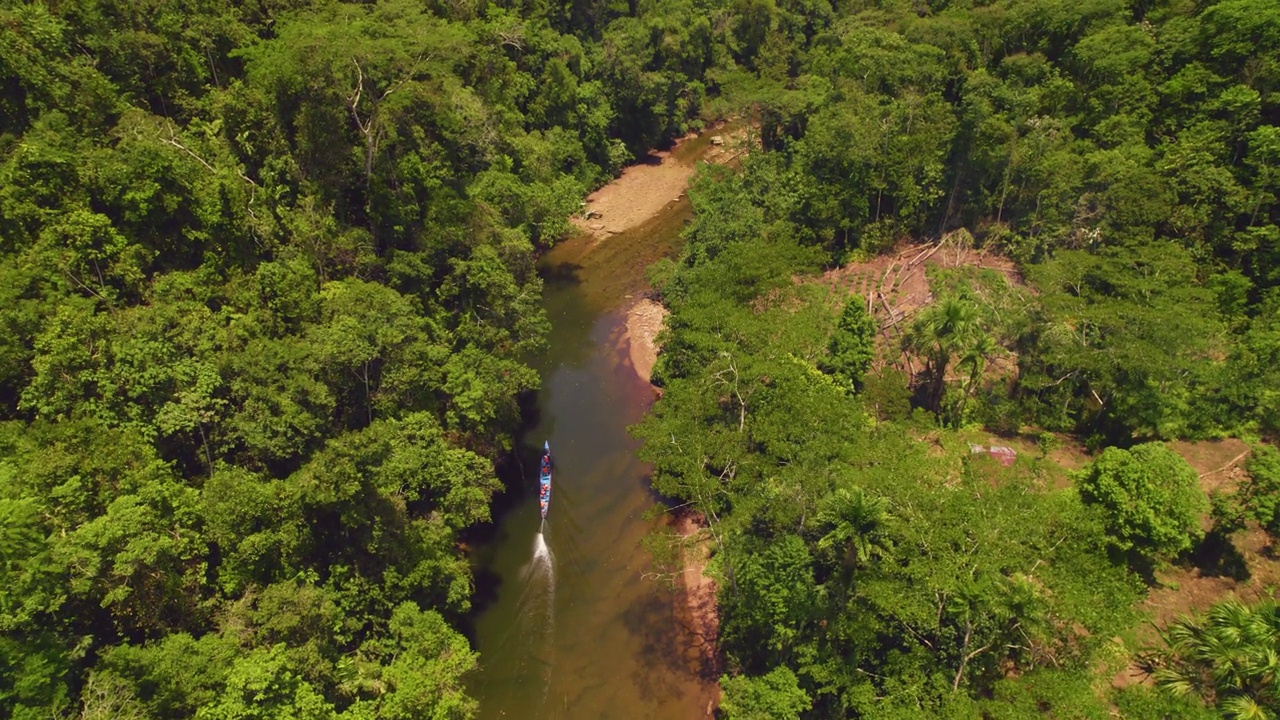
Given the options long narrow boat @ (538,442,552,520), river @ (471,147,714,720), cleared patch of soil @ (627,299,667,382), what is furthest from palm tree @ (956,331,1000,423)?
long narrow boat @ (538,442,552,520)

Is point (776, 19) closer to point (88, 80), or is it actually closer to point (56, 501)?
point (88, 80)

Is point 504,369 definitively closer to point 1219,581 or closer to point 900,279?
point 900,279

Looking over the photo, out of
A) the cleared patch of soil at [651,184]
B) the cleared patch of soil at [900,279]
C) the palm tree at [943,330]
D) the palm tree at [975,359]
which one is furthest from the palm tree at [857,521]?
the cleared patch of soil at [651,184]

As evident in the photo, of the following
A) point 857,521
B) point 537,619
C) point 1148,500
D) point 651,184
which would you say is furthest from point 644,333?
point 1148,500

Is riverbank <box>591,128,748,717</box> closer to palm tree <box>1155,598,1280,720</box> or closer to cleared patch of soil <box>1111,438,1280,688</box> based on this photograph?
palm tree <box>1155,598,1280,720</box>

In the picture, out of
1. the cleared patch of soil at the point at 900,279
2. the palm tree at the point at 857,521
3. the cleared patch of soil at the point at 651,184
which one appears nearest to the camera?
the palm tree at the point at 857,521

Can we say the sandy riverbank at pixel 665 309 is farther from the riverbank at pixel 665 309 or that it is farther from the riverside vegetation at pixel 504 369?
the riverside vegetation at pixel 504 369
